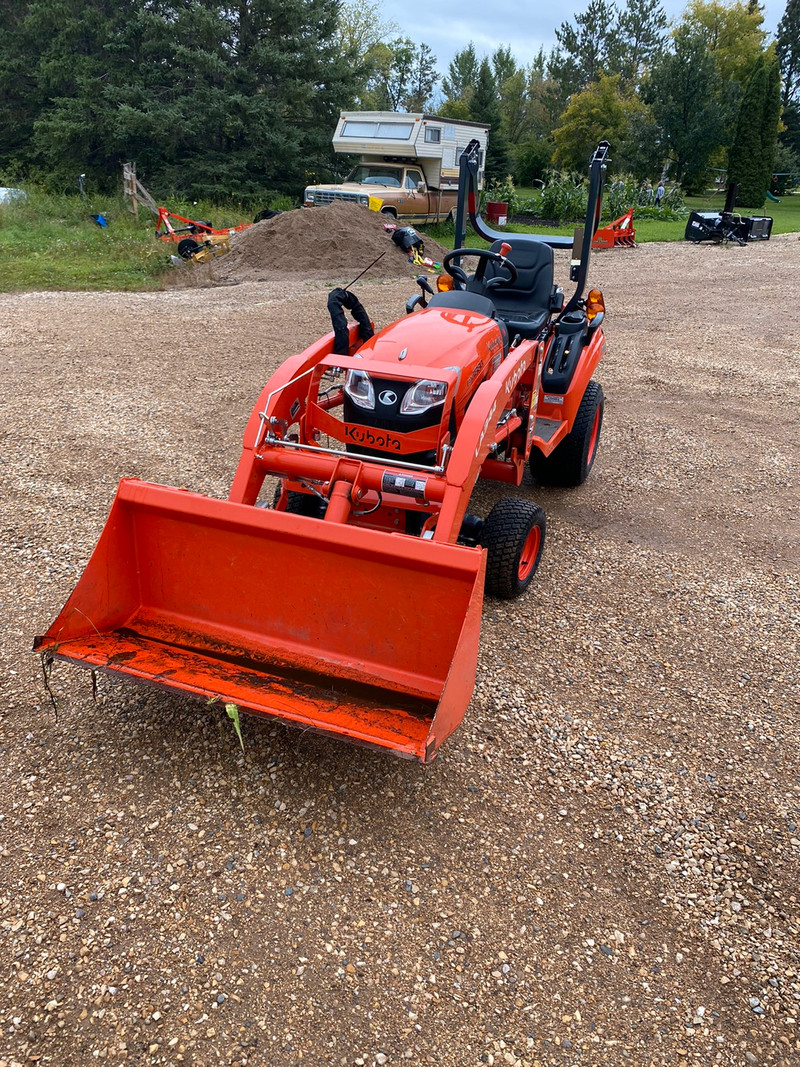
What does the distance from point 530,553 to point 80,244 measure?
43.9 feet

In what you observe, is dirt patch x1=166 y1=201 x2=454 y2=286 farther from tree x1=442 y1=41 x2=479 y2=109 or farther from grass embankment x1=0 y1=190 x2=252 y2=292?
tree x1=442 y1=41 x2=479 y2=109

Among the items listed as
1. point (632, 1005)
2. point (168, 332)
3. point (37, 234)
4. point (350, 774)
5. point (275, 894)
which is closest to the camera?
point (632, 1005)

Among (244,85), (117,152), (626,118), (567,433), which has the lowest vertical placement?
(567,433)

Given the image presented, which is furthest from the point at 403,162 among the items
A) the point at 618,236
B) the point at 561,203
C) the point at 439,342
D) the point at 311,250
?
the point at 439,342

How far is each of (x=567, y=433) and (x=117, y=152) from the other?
884 inches

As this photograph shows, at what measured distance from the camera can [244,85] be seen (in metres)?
22.4

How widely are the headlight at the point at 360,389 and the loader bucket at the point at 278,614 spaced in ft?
2.97

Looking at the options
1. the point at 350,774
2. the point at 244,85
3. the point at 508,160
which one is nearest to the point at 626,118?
the point at 508,160

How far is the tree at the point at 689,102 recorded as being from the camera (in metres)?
36.2

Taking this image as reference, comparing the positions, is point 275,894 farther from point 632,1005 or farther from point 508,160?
point 508,160

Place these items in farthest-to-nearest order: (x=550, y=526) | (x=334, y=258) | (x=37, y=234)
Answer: (x=37, y=234)
(x=334, y=258)
(x=550, y=526)

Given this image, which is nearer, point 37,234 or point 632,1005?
point 632,1005

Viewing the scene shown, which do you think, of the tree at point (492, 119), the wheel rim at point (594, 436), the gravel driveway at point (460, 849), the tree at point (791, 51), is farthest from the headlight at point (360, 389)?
the tree at point (791, 51)

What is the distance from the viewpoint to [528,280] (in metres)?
5.42
